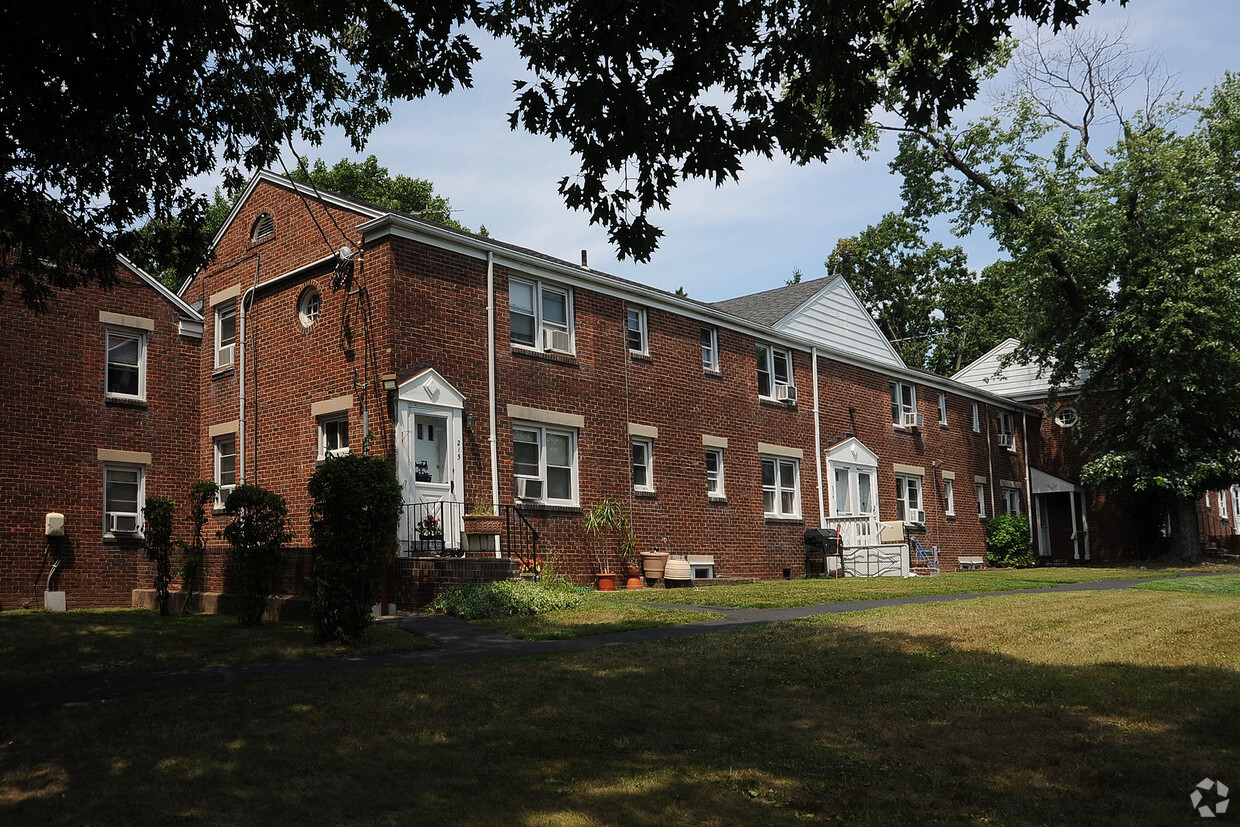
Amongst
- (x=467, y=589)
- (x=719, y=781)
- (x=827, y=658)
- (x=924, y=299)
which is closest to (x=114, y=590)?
(x=467, y=589)

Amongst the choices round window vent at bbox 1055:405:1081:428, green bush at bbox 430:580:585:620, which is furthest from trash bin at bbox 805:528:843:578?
round window vent at bbox 1055:405:1081:428

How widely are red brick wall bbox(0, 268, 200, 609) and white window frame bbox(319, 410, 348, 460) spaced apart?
14.9 ft

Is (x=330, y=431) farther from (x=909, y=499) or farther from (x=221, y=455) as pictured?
(x=909, y=499)

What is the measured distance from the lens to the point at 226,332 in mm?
21359

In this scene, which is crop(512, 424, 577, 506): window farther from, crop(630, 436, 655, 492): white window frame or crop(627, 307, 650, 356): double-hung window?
crop(627, 307, 650, 356): double-hung window

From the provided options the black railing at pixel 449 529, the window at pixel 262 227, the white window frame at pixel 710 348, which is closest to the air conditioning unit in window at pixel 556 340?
the black railing at pixel 449 529

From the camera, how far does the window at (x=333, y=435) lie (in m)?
17.8

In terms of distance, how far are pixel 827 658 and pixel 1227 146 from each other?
30.2 metres

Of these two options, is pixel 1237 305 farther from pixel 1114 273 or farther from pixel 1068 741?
pixel 1068 741

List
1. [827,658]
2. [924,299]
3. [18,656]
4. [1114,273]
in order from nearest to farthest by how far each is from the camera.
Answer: [827,658], [18,656], [1114,273], [924,299]

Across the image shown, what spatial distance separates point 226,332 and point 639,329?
889 centimetres

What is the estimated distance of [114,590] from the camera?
63.3ft

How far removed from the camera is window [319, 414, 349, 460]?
58.3 ft

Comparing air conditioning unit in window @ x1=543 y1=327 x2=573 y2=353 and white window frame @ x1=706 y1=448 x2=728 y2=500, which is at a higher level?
air conditioning unit in window @ x1=543 y1=327 x2=573 y2=353
